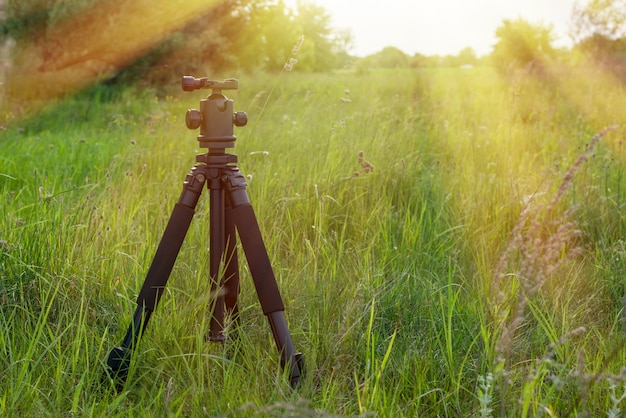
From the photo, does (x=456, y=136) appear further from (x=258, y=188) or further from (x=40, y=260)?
(x=40, y=260)

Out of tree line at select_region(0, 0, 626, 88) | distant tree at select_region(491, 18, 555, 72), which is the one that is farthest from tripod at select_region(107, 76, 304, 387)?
distant tree at select_region(491, 18, 555, 72)

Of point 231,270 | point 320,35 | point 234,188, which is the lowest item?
point 231,270

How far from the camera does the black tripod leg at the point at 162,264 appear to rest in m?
2.10

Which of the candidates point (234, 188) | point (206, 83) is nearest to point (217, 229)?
point (234, 188)

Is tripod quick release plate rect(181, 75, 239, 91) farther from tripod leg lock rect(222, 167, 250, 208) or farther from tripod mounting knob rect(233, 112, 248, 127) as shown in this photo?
tripod leg lock rect(222, 167, 250, 208)

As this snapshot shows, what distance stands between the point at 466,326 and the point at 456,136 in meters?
3.84

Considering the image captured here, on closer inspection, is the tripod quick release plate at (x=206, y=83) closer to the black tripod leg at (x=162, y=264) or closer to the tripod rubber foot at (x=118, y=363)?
the black tripod leg at (x=162, y=264)

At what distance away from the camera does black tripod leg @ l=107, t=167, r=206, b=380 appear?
210 centimetres

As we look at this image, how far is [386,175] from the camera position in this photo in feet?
13.4

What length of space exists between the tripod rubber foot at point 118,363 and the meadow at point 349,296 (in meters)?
0.04

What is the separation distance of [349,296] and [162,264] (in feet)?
2.82

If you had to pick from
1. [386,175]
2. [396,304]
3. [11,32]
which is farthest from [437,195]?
[11,32]

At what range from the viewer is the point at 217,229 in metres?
2.13

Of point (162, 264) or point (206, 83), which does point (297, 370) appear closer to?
point (162, 264)
